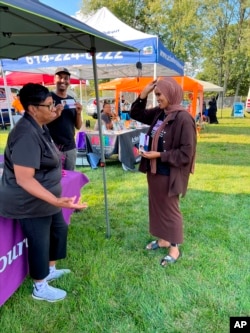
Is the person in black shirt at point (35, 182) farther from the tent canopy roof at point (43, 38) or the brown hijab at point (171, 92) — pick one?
the brown hijab at point (171, 92)

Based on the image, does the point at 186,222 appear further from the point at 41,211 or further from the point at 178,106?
the point at 41,211

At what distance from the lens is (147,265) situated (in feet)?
8.67

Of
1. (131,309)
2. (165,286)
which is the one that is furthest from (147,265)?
(131,309)

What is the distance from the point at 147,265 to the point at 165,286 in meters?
0.33

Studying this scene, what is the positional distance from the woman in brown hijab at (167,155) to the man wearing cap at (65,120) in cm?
89

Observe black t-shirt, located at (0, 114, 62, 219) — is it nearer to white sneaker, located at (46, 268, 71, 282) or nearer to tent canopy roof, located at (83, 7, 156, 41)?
white sneaker, located at (46, 268, 71, 282)

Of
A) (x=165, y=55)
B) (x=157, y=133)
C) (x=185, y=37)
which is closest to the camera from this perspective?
(x=157, y=133)

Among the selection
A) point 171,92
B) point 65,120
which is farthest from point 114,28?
point 171,92

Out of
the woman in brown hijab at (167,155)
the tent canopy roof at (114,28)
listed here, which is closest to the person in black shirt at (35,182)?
the woman in brown hijab at (167,155)

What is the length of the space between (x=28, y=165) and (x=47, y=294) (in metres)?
1.07

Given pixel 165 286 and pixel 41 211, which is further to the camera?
pixel 165 286

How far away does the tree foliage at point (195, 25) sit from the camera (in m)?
25.9

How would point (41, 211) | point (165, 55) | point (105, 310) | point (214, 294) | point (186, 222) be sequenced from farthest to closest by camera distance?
point (165, 55) → point (186, 222) → point (214, 294) → point (105, 310) → point (41, 211)

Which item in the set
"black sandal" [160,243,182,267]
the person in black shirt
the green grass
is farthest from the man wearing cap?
"black sandal" [160,243,182,267]
